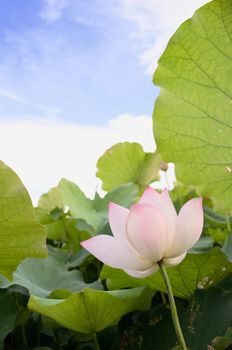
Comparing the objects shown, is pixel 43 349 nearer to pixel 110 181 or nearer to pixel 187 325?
pixel 187 325

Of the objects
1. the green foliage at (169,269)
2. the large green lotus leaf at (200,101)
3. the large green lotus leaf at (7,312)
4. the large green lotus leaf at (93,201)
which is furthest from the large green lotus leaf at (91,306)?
the large green lotus leaf at (93,201)

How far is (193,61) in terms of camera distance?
81cm

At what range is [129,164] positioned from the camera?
5.66 feet

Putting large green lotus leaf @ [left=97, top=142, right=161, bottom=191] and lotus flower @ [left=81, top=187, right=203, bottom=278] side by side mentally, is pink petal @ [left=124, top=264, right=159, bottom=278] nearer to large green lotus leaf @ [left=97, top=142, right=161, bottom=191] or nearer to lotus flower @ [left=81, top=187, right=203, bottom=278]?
lotus flower @ [left=81, top=187, right=203, bottom=278]

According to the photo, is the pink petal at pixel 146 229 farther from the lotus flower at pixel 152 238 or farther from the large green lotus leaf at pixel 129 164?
the large green lotus leaf at pixel 129 164

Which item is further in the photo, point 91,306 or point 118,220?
point 91,306

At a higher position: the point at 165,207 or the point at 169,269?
the point at 165,207

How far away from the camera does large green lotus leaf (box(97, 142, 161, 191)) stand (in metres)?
1.71

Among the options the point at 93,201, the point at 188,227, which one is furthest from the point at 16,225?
the point at 93,201

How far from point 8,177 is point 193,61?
39 cm

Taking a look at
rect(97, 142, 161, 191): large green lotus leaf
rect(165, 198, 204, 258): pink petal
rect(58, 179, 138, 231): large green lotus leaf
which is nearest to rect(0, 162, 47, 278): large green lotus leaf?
rect(165, 198, 204, 258): pink petal

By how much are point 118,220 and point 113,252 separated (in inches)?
1.6

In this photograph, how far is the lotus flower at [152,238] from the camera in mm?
518

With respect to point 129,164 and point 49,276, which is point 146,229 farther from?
point 129,164
